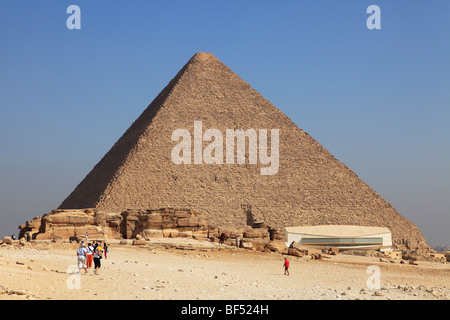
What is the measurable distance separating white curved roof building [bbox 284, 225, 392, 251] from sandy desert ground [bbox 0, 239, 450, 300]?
3102cm

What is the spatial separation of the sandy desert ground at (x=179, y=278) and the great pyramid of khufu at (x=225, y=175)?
201 ft

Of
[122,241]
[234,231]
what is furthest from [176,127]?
[122,241]

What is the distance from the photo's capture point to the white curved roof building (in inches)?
2168

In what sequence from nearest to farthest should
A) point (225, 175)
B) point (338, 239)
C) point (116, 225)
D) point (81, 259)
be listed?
1. point (81, 259)
2. point (116, 225)
3. point (338, 239)
4. point (225, 175)

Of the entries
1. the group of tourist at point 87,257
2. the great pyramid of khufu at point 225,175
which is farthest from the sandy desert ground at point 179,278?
the great pyramid of khufu at point 225,175

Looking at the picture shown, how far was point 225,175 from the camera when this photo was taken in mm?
92438

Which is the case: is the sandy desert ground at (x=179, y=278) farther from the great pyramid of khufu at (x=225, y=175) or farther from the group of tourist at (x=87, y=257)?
the great pyramid of khufu at (x=225, y=175)

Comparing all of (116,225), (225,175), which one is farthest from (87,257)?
(225,175)

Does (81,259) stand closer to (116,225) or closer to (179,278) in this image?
(179,278)

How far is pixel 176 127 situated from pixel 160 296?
8628cm

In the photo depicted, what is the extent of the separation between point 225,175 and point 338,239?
37.6 metres

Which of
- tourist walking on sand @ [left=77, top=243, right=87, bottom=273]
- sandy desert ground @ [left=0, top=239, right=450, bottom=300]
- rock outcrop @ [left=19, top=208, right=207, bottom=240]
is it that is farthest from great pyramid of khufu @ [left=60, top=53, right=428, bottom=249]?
tourist walking on sand @ [left=77, top=243, right=87, bottom=273]

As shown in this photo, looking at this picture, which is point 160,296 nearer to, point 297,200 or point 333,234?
point 333,234

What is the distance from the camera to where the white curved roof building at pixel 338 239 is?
55078mm
